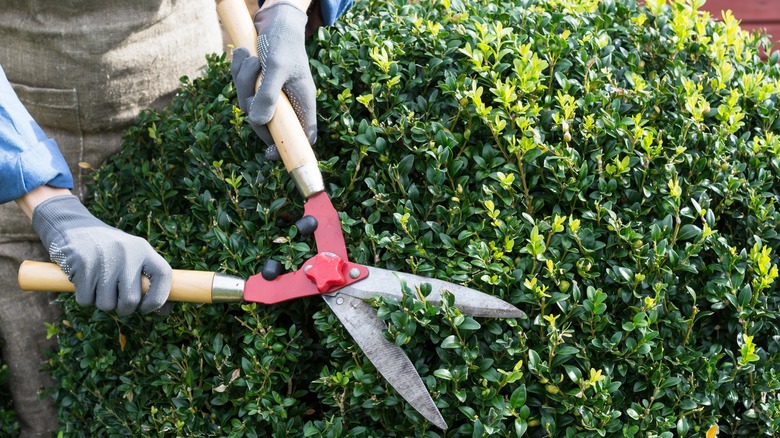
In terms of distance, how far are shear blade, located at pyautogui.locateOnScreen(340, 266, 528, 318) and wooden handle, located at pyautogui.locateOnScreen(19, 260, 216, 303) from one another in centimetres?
35

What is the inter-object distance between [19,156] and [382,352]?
1.05m

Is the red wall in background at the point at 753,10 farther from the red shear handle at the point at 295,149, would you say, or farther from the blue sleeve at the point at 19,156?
the blue sleeve at the point at 19,156

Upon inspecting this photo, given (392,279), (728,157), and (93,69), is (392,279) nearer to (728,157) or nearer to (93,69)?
(728,157)

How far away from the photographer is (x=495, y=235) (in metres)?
1.93

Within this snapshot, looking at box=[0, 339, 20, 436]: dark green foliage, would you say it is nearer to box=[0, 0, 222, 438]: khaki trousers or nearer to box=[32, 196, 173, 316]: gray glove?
box=[0, 0, 222, 438]: khaki trousers

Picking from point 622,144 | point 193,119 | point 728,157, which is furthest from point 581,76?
point 193,119

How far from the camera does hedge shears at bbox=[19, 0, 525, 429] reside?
1.81m

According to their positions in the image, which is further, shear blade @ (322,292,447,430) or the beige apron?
the beige apron

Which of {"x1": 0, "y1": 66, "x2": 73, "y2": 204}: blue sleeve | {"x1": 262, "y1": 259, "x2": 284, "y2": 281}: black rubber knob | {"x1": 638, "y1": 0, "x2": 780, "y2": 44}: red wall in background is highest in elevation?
{"x1": 0, "y1": 66, "x2": 73, "y2": 204}: blue sleeve

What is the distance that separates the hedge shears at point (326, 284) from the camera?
181 cm

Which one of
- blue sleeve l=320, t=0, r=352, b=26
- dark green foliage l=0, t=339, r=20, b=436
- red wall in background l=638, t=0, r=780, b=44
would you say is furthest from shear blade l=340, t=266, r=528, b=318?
red wall in background l=638, t=0, r=780, b=44

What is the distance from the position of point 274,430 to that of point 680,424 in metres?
0.96

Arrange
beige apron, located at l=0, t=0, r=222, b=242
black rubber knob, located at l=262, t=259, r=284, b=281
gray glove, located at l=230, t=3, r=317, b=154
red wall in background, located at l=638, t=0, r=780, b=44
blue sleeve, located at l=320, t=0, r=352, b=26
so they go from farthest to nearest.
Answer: red wall in background, located at l=638, t=0, r=780, b=44, beige apron, located at l=0, t=0, r=222, b=242, blue sleeve, located at l=320, t=0, r=352, b=26, gray glove, located at l=230, t=3, r=317, b=154, black rubber knob, located at l=262, t=259, r=284, b=281

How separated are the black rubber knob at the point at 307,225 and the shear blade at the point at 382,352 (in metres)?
0.17
